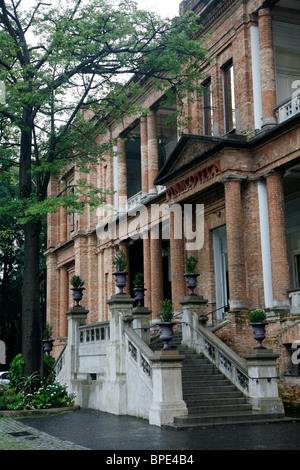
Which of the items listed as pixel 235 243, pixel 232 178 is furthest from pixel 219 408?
pixel 232 178

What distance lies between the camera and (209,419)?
12.2m

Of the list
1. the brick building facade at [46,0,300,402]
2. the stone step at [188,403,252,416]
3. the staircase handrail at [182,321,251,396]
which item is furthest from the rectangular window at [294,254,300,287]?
the stone step at [188,403,252,416]

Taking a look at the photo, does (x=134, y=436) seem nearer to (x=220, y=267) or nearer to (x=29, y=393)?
(x=29, y=393)

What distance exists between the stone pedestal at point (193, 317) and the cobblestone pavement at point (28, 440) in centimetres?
584

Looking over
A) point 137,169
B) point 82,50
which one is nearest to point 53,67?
point 82,50

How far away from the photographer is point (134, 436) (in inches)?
419

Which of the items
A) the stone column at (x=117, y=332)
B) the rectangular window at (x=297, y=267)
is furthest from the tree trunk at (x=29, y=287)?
the rectangular window at (x=297, y=267)

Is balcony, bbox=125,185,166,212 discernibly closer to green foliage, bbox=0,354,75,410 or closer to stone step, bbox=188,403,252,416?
green foliage, bbox=0,354,75,410

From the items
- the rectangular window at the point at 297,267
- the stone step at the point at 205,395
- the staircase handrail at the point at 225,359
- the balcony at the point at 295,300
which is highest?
the rectangular window at the point at 297,267

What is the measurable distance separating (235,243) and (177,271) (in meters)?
4.26

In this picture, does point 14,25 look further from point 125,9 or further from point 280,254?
point 280,254

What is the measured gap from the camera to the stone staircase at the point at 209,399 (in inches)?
480

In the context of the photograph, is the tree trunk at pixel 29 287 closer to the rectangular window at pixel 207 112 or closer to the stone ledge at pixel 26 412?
the stone ledge at pixel 26 412
